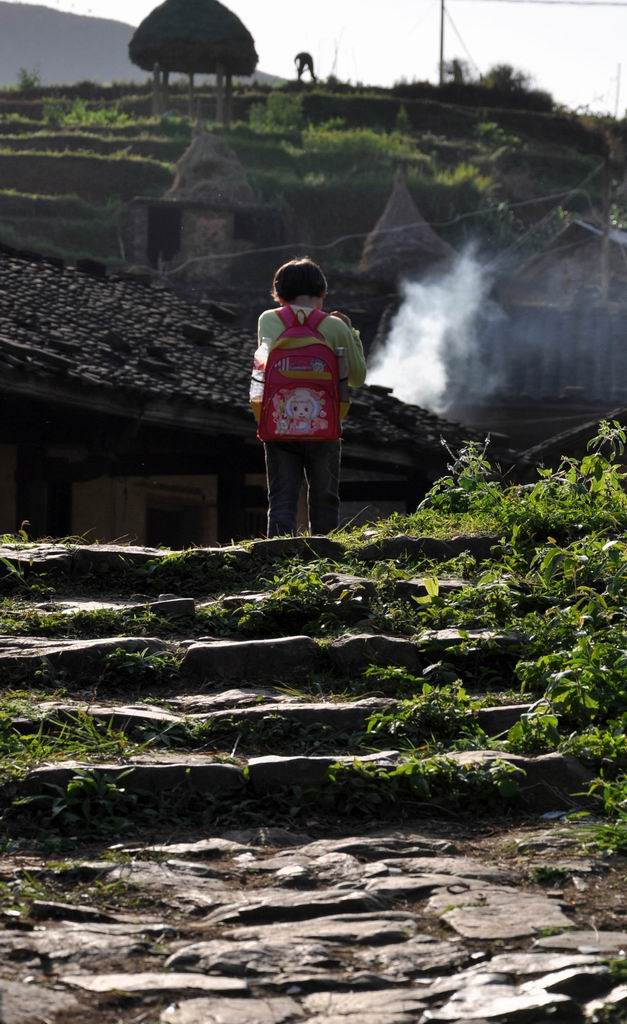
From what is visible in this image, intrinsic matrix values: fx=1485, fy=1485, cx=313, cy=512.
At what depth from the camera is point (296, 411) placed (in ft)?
24.5

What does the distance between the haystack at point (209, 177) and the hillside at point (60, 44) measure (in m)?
125

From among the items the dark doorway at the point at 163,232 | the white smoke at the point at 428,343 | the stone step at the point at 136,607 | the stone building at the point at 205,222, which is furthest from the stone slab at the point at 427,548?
the dark doorway at the point at 163,232

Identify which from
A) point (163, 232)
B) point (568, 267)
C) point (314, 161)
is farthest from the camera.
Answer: point (314, 161)

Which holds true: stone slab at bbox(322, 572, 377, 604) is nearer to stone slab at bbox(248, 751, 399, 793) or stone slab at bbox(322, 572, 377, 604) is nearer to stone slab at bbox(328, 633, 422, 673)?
stone slab at bbox(328, 633, 422, 673)

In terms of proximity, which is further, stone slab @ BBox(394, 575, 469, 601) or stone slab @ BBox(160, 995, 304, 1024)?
stone slab @ BBox(394, 575, 469, 601)

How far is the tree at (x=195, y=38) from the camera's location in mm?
51531

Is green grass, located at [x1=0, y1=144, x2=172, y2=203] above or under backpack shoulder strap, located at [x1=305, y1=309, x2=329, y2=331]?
above

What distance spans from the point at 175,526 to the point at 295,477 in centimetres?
760

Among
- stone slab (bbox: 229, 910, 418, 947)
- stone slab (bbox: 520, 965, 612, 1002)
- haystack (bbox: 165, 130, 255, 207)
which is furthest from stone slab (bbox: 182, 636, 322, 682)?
haystack (bbox: 165, 130, 255, 207)

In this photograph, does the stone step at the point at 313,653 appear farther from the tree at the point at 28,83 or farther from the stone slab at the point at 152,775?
the tree at the point at 28,83

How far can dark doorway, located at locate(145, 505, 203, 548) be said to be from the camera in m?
15.0

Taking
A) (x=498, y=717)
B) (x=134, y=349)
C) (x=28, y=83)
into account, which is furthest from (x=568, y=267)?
(x=28, y=83)

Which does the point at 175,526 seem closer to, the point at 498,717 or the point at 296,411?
the point at 296,411

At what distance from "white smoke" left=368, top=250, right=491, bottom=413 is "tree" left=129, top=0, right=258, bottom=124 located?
21709mm
